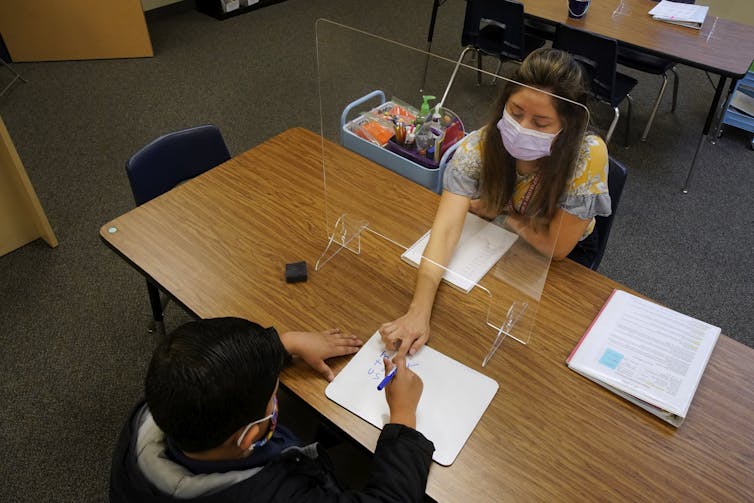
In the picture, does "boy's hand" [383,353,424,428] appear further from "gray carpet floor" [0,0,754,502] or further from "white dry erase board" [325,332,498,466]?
"gray carpet floor" [0,0,754,502]

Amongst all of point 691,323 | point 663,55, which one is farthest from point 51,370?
point 663,55

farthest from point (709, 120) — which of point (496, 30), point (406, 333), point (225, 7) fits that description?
point (225, 7)

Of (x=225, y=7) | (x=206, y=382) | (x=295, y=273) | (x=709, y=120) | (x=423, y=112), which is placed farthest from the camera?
(x=225, y=7)

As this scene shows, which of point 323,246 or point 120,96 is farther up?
point 323,246

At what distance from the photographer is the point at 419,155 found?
159cm

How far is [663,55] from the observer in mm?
2709

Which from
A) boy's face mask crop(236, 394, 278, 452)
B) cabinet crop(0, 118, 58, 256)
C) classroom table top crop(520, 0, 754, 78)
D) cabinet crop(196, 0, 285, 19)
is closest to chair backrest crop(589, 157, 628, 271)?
boy's face mask crop(236, 394, 278, 452)

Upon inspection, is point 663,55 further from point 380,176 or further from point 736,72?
point 380,176

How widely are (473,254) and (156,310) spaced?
118cm

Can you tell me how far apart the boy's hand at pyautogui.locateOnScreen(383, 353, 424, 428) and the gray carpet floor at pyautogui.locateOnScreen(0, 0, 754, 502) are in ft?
3.65

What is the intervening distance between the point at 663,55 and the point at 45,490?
3.10 metres

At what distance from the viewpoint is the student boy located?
2.63 ft

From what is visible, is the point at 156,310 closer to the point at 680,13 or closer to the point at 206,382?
the point at 206,382

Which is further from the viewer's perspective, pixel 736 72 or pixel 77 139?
pixel 77 139
